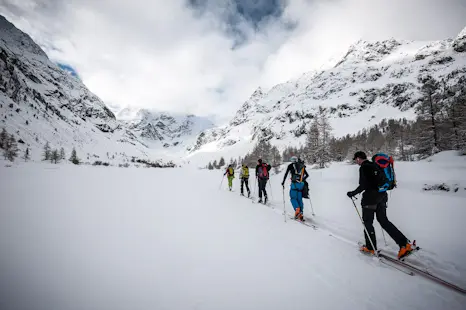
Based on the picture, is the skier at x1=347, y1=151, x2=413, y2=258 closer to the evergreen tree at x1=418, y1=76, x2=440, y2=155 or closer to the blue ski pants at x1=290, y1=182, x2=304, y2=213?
the blue ski pants at x1=290, y1=182, x2=304, y2=213

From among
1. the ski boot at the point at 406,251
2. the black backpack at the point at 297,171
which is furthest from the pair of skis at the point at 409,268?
the black backpack at the point at 297,171

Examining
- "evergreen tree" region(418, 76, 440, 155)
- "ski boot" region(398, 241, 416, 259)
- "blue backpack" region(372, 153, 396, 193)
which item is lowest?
"ski boot" region(398, 241, 416, 259)

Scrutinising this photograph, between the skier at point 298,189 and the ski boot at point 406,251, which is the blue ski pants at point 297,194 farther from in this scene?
the ski boot at point 406,251

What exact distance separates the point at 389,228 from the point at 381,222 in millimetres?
207

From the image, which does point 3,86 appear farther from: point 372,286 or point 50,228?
point 372,286

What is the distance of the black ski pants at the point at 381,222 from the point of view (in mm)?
4789

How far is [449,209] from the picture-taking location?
25.1ft

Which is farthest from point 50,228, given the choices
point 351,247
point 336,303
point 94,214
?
point 351,247

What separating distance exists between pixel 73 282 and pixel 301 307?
350 cm

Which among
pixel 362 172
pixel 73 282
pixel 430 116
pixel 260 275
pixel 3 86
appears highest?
pixel 3 86

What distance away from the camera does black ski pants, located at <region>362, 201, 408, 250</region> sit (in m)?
4.79

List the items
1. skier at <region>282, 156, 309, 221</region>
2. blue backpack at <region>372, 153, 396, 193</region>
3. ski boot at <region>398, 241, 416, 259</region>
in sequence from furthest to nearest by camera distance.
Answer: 1. skier at <region>282, 156, 309, 221</region>
2. blue backpack at <region>372, 153, 396, 193</region>
3. ski boot at <region>398, 241, 416, 259</region>

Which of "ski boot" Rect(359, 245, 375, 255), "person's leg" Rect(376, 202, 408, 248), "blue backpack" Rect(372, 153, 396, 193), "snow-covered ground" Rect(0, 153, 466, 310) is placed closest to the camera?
"snow-covered ground" Rect(0, 153, 466, 310)

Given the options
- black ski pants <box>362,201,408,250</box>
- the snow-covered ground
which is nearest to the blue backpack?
black ski pants <box>362,201,408,250</box>
